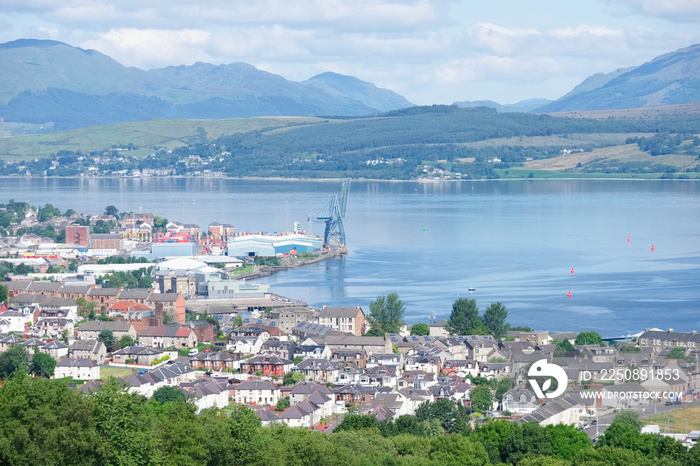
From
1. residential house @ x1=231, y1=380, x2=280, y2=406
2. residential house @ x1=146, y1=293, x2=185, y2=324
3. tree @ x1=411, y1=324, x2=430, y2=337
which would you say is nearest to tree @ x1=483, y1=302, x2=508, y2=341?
tree @ x1=411, y1=324, x2=430, y2=337

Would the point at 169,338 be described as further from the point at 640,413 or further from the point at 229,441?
the point at 229,441

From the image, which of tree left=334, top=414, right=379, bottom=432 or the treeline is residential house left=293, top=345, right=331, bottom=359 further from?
the treeline

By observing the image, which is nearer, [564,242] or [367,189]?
[564,242]

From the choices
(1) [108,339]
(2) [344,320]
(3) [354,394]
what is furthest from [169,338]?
(3) [354,394]

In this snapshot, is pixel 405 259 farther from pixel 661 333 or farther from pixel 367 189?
pixel 367 189

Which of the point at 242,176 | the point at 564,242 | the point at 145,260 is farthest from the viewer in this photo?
the point at 242,176

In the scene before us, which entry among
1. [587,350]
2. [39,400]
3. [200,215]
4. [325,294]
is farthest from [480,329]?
[200,215]

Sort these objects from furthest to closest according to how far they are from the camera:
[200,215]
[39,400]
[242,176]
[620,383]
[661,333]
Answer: [242,176], [200,215], [661,333], [620,383], [39,400]
